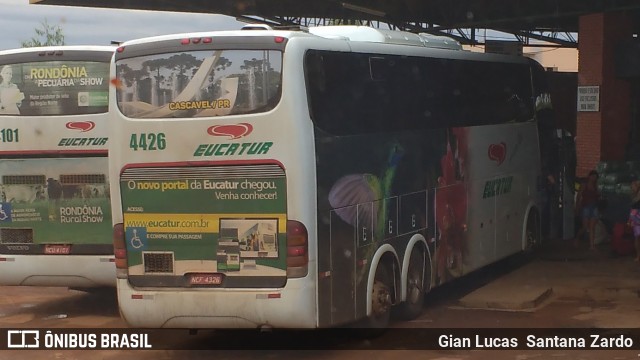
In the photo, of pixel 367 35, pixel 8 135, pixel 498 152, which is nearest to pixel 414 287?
pixel 367 35

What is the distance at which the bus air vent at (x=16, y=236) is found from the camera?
1340 centimetres

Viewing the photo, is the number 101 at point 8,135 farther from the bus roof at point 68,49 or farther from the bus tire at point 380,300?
the bus tire at point 380,300

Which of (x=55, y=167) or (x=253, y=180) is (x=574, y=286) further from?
(x=55, y=167)

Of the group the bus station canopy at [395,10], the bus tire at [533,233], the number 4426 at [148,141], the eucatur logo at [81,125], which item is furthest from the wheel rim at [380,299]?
the bus station canopy at [395,10]

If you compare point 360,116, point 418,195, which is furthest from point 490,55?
point 360,116

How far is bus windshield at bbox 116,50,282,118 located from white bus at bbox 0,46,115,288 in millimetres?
2967

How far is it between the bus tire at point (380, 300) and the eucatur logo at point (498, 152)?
13.6 feet

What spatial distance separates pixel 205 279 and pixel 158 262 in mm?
573

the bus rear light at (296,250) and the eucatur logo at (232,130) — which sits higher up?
the eucatur logo at (232,130)

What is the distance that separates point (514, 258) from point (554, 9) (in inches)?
317

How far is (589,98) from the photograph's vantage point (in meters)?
21.4

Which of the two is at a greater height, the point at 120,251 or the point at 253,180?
the point at 253,180

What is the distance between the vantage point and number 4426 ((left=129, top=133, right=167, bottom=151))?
1003 centimetres

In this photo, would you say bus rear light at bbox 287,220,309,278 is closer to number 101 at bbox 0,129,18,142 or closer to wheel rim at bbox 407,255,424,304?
wheel rim at bbox 407,255,424,304
